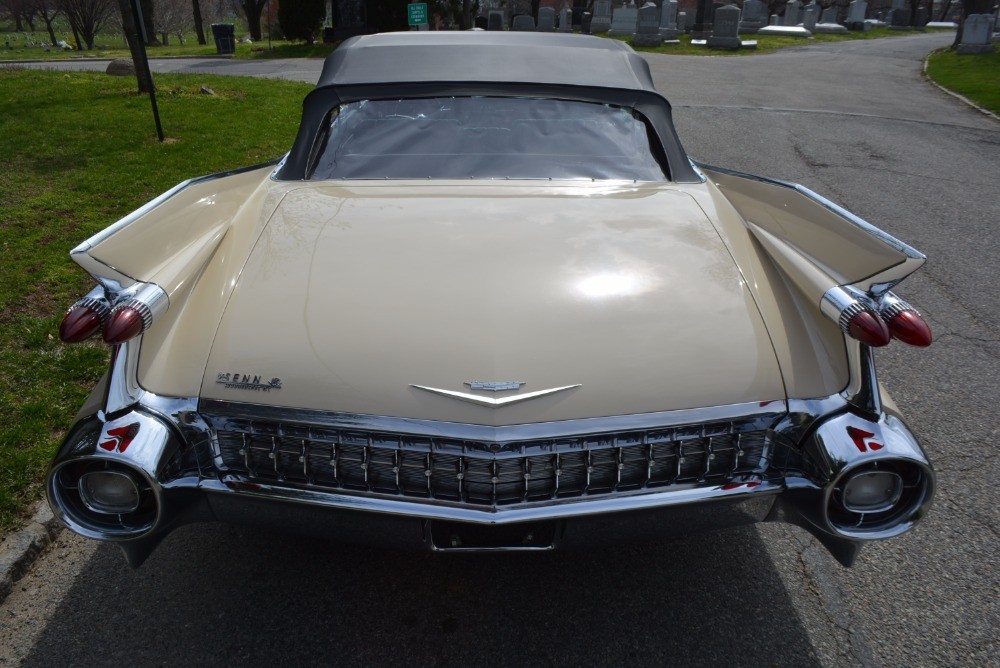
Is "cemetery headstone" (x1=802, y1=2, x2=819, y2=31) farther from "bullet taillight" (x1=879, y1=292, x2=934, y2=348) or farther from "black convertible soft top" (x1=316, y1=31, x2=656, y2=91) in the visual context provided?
"bullet taillight" (x1=879, y1=292, x2=934, y2=348)

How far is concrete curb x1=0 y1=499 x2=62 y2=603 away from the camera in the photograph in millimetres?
2445

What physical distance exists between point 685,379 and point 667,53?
24.2 meters

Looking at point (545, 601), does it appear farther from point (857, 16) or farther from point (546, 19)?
point (857, 16)

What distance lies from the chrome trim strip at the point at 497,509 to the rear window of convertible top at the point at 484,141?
1.50 m

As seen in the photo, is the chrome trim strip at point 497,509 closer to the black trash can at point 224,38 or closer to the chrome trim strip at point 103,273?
the chrome trim strip at point 103,273

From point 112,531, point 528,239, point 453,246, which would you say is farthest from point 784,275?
point 112,531

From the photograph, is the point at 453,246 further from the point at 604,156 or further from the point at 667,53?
the point at 667,53

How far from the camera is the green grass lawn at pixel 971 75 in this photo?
14.8 m

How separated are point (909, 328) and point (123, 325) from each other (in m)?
2.21

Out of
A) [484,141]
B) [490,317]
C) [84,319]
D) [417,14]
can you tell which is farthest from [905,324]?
[417,14]

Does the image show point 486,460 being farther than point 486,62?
No

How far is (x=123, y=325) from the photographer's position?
2041 mm

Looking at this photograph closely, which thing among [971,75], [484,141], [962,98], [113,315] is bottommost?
[962,98]

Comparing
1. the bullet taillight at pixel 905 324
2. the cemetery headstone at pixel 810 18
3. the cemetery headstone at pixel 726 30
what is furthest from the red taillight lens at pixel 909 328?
the cemetery headstone at pixel 810 18
